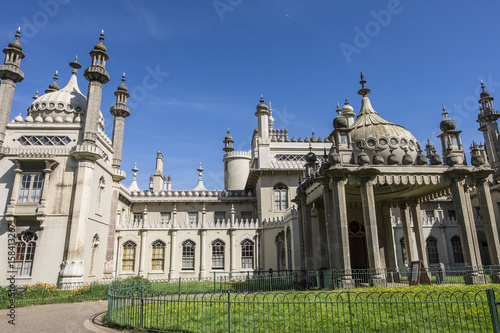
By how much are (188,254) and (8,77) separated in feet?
62.2

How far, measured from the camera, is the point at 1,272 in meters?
19.6

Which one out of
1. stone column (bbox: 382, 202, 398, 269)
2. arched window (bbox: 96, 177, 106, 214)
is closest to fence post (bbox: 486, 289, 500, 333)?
stone column (bbox: 382, 202, 398, 269)

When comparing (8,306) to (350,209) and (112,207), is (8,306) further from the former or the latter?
(350,209)

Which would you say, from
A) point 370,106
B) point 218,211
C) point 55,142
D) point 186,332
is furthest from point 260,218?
point 186,332

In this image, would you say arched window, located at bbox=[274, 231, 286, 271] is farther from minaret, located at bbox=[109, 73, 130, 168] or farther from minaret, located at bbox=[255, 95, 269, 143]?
minaret, located at bbox=[109, 73, 130, 168]

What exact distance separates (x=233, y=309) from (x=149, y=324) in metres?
2.42

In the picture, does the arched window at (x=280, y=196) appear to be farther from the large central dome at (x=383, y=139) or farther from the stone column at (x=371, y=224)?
the stone column at (x=371, y=224)

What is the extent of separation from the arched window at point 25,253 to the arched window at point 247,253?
623 inches

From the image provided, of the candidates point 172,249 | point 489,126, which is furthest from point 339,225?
point 489,126

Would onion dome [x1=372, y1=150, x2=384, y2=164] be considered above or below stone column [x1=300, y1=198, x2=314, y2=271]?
above

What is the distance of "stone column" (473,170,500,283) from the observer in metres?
14.5

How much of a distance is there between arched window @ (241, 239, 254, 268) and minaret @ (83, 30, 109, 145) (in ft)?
49.9

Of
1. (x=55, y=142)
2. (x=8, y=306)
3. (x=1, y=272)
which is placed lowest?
(x=8, y=306)

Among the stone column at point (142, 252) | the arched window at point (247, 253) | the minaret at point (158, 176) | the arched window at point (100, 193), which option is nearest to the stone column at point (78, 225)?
the arched window at point (100, 193)
